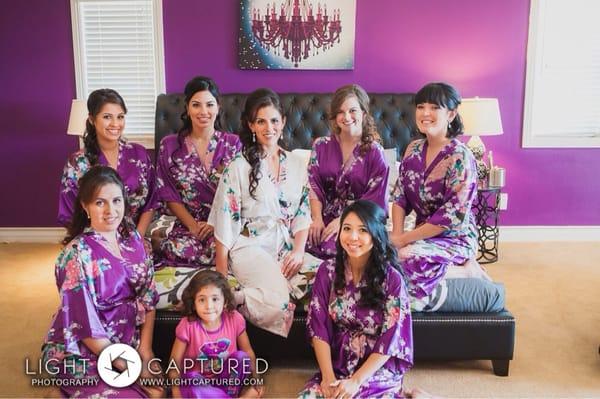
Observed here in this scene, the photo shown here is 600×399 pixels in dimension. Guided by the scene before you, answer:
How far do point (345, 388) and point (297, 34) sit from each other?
9.69 feet

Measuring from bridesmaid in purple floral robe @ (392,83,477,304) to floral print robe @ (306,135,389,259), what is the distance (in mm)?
185

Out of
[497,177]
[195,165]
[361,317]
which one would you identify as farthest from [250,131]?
[497,177]

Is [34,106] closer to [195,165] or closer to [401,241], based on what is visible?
[195,165]

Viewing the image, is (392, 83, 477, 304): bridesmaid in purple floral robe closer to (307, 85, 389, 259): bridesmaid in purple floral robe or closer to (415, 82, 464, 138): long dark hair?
(415, 82, 464, 138): long dark hair

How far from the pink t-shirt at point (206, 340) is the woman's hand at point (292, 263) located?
0.41 meters

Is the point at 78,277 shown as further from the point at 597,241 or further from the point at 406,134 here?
the point at 597,241

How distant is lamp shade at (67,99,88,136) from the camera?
406 centimetres

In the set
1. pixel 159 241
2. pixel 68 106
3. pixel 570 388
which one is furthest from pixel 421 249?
pixel 68 106

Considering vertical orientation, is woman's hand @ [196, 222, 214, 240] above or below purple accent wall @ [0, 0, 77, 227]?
below

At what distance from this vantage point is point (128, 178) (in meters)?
2.85

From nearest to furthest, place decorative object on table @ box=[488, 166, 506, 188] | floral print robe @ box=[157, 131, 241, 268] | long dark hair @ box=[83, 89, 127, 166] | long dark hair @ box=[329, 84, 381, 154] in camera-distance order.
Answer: long dark hair @ box=[83, 89, 127, 166] → long dark hair @ box=[329, 84, 381, 154] → floral print robe @ box=[157, 131, 241, 268] → decorative object on table @ box=[488, 166, 506, 188]

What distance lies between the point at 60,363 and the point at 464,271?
166 centimetres

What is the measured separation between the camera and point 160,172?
2977mm

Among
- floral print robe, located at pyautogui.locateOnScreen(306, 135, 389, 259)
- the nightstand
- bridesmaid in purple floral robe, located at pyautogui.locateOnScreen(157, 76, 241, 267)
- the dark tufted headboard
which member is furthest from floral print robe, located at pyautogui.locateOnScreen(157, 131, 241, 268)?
the nightstand
